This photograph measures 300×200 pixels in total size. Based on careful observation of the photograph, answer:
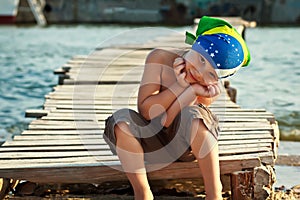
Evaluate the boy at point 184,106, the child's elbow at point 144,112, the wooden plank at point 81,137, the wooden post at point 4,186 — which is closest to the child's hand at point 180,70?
the boy at point 184,106

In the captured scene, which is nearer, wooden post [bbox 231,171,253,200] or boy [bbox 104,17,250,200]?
boy [bbox 104,17,250,200]

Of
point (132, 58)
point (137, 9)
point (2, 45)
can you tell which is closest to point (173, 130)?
point (132, 58)

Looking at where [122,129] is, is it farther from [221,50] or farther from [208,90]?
[221,50]

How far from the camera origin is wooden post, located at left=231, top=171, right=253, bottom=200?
327 cm

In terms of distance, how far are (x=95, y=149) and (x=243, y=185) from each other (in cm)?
89

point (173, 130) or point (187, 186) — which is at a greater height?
point (173, 130)

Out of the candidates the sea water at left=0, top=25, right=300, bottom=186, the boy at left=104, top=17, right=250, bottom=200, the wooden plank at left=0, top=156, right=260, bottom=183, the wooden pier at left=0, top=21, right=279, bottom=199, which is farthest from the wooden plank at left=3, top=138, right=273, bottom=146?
the boy at left=104, top=17, right=250, bottom=200

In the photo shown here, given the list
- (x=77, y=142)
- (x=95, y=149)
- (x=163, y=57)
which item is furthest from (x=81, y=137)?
(x=163, y=57)

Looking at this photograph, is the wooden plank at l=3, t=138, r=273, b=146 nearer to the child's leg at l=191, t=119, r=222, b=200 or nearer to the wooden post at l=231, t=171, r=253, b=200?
the wooden post at l=231, t=171, r=253, b=200

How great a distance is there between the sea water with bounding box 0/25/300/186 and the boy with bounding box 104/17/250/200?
0.72 meters

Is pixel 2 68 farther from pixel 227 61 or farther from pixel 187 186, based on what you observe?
pixel 227 61

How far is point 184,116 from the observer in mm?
3010

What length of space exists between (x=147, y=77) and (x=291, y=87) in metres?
7.17

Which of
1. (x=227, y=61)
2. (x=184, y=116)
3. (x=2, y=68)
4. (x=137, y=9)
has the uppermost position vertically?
(x=227, y=61)
